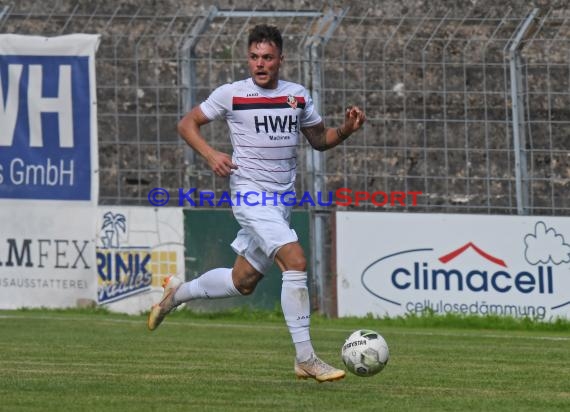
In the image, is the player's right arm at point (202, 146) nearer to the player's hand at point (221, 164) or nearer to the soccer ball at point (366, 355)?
the player's hand at point (221, 164)

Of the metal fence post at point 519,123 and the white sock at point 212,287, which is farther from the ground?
the metal fence post at point 519,123

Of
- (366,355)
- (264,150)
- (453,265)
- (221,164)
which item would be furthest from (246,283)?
(453,265)

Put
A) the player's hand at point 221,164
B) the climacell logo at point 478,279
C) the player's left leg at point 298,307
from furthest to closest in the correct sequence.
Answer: the climacell logo at point 478,279
the player's hand at point 221,164
the player's left leg at point 298,307

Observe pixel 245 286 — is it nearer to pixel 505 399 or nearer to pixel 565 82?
pixel 505 399

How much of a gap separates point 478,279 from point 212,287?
18.2 feet

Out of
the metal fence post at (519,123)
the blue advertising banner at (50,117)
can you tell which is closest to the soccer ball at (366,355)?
the metal fence post at (519,123)

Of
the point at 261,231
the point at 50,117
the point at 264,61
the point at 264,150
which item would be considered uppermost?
the point at 50,117

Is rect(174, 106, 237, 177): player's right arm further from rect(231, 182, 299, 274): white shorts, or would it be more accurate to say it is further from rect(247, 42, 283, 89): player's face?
rect(247, 42, 283, 89): player's face

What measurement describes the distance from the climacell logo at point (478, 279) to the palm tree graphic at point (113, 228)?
9.28ft

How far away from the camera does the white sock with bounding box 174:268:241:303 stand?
10609 millimetres

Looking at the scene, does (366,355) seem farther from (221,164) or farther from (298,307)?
(221,164)

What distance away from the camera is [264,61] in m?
10.1

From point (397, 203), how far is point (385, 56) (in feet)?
5.23

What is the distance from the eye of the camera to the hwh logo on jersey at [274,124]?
401 inches
